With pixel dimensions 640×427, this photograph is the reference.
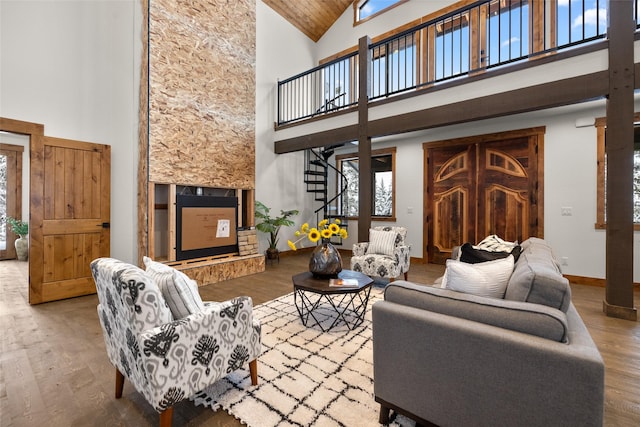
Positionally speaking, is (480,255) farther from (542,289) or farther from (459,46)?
(459,46)

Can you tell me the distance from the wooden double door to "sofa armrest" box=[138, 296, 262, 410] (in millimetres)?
4860

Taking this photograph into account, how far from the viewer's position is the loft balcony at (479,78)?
119 inches

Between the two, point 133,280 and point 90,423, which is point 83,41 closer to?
point 133,280

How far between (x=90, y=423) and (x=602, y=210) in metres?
6.22

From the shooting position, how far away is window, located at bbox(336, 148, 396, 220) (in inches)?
254

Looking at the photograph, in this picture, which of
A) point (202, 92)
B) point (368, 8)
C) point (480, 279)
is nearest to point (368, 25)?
point (368, 8)

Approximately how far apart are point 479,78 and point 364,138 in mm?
1709

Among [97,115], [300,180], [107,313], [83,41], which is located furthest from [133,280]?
[300,180]

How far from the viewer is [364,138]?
4.55 metres

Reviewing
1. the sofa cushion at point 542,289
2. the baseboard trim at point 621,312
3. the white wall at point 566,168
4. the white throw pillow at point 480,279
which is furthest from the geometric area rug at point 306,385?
the white wall at point 566,168

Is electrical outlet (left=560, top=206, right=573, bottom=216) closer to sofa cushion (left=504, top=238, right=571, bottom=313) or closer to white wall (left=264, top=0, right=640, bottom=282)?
white wall (left=264, top=0, right=640, bottom=282)

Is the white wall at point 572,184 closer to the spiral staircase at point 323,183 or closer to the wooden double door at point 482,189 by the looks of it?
the wooden double door at point 482,189

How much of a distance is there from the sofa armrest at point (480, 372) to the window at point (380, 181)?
16.8 ft

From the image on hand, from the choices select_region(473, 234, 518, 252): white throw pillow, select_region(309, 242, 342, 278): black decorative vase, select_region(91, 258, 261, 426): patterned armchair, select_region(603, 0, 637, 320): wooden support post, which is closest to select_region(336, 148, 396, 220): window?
select_region(473, 234, 518, 252): white throw pillow
